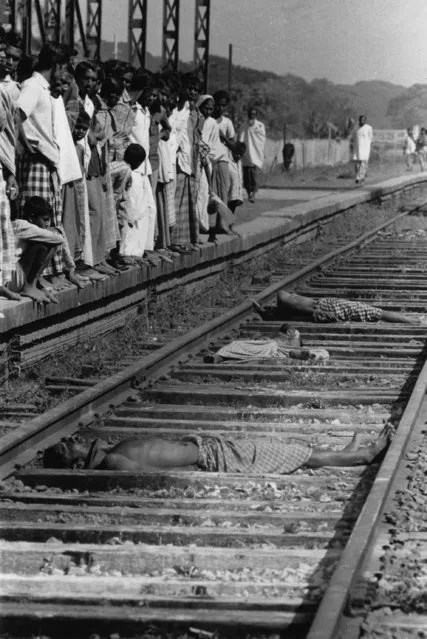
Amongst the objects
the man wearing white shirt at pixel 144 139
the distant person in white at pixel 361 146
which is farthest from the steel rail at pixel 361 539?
the distant person in white at pixel 361 146

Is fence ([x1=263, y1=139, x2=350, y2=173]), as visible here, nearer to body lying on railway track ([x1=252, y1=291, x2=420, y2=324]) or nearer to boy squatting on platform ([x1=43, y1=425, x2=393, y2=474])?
body lying on railway track ([x1=252, y1=291, x2=420, y2=324])

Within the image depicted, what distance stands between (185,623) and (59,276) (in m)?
6.27

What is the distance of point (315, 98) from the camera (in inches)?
4080

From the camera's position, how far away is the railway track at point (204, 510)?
4.14 metres

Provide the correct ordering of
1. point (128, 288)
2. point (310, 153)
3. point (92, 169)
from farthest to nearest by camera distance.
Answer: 1. point (310, 153)
2. point (128, 288)
3. point (92, 169)

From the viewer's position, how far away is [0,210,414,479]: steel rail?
246 inches

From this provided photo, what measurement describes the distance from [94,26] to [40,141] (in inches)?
660

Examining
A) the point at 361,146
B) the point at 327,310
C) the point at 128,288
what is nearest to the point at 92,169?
the point at 128,288

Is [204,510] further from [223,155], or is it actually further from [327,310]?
[223,155]

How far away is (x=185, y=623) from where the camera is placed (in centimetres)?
405

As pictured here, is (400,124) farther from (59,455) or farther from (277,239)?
(59,455)

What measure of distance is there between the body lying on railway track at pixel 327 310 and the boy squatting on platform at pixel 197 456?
4.78 metres

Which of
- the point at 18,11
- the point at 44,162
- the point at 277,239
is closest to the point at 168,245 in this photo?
the point at 44,162

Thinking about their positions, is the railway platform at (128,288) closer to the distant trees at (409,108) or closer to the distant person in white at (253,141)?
the distant person in white at (253,141)
